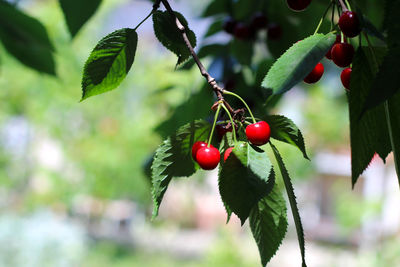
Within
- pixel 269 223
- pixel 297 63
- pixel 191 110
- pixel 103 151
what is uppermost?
pixel 297 63

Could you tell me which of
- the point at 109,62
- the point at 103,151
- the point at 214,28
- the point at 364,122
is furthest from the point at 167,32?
the point at 103,151

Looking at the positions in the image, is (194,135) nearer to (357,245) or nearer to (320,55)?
(320,55)

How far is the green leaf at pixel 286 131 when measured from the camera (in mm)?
371

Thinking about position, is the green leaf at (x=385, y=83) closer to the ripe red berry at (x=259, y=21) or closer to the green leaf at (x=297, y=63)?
the green leaf at (x=297, y=63)

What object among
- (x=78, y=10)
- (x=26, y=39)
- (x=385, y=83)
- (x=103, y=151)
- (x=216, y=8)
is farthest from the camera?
(x=103, y=151)

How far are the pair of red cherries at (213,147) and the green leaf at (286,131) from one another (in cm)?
2

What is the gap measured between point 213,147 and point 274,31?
0.55 meters

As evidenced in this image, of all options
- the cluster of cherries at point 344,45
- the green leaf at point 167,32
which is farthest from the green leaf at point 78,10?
the cluster of cherries at point 344,45

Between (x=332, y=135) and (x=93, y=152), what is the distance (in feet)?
13.4

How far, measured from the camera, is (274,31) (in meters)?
0.88

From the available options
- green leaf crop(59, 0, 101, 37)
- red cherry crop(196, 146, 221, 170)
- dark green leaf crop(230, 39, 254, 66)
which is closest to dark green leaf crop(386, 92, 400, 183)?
red cherry crop(196, 146, 221, 170)

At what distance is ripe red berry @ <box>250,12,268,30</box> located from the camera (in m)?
0.87

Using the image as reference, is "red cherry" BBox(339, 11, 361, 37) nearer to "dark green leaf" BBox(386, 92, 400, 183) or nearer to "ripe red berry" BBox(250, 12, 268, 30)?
"dark green leaf" BBox(386, 92, 400, 183)

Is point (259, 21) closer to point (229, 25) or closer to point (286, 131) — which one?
point (229, 25)
